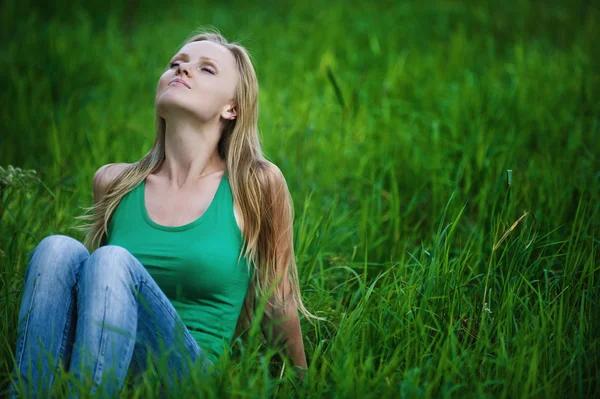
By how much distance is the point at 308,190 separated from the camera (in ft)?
11.1

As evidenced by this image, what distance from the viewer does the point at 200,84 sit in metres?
2.19

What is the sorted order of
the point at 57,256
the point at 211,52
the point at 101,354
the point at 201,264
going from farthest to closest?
the point at 211,52
the point at 201,264
the point at 57,256
the point at 101,354

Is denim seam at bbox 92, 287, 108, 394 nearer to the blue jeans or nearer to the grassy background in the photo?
the blue jeans

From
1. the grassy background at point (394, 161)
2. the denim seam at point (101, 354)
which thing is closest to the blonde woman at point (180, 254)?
the denim seam at point (101, 354)

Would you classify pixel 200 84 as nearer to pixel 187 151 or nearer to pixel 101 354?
pixel 187 151

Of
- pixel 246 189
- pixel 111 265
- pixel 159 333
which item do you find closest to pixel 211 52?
pixel 246 189

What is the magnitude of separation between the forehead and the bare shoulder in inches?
17.7

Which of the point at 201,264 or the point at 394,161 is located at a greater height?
the point at 201,264

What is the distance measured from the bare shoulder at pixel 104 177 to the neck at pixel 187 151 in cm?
18

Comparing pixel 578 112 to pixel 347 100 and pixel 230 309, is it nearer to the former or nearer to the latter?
pixel 347 100

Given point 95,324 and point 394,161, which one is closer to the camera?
point 95,324

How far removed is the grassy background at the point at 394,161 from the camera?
80.3 inches

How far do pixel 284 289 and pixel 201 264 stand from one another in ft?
0.97

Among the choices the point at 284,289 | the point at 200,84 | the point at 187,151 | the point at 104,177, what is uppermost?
the point at 200,84
